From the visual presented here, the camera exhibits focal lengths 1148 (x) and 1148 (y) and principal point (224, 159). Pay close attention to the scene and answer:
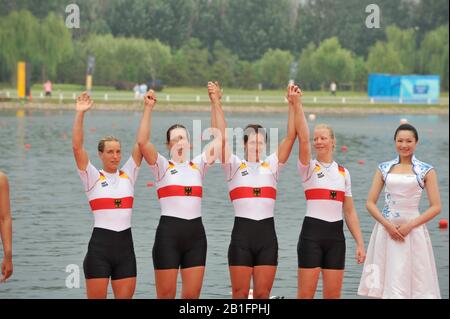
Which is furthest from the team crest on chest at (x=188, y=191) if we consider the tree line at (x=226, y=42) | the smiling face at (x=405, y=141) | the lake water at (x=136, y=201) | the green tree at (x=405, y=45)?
the green tree at (x=405, y=45)

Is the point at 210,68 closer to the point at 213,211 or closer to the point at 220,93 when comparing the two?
the point at 213,211

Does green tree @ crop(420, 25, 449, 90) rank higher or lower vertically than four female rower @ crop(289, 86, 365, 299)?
higher

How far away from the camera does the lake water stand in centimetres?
2433

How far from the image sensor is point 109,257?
11852 millimetres

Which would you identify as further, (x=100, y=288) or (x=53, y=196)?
(x=53, y=196)

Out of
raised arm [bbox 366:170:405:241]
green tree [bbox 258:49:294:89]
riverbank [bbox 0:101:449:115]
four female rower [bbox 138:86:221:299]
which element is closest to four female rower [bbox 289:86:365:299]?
raised arm [bbox 366:170:405:241]

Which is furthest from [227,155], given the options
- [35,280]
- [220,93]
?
[35,280]

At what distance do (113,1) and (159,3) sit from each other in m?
4.56

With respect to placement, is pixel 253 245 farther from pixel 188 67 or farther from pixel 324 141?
pixel 188 67

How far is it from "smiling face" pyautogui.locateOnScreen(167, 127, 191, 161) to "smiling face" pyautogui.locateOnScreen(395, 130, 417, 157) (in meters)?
2.20

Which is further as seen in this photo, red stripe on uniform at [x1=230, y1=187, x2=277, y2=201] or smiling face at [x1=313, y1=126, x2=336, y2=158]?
red stripe on uniform at [x1=230, y1=187, x2=277, y2=201]

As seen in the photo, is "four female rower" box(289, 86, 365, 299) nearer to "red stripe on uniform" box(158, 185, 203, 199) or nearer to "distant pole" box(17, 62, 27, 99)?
"red stripe on uniform" box(158, 185, 203, 199)
